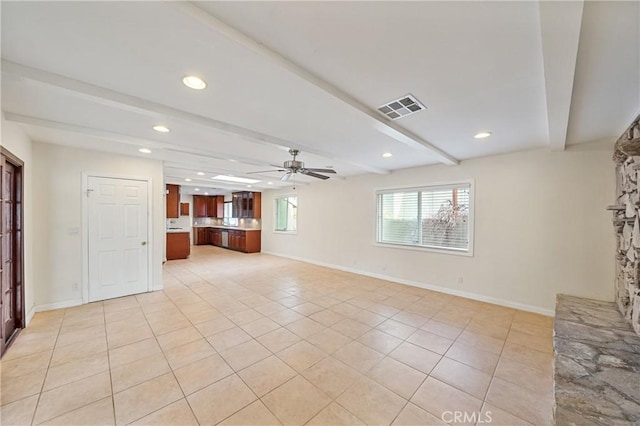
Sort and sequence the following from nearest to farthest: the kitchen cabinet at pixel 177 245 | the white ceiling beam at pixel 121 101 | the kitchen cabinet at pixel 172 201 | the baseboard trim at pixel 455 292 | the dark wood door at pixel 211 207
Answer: the white ceiling beam at pixel 121 101, the baseboard trim at pixel 455 292, the kitchen cabinet at pixel 177 245, the kitchen cabinet at pixel 172 201, the dark wood door at pixel 211 207

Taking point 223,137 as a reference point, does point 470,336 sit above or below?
below

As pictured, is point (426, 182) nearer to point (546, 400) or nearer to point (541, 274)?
point (541, 274)

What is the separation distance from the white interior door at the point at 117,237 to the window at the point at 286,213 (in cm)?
424

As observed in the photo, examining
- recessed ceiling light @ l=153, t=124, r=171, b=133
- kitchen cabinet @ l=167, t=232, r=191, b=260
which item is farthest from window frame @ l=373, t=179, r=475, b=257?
kitchen cabinet @ l=167, t=232, r=191, b=260

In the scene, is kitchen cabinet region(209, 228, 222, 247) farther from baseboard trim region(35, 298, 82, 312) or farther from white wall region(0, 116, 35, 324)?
white wall region(0, 116, 35, 324)

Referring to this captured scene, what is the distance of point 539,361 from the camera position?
2.41 metres

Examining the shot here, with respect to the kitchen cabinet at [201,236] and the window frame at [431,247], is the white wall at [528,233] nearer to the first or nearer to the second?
the window frame at [431,247]

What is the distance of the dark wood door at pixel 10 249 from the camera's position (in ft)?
8.28

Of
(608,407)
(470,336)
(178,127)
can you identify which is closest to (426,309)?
(470,336)

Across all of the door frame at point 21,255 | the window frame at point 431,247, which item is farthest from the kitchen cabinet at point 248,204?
the door frame at point 21,255

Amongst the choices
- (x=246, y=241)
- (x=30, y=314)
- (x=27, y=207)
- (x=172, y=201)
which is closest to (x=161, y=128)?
(x=27, y=207)

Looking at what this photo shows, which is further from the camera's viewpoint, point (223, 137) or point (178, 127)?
point (223, 137)

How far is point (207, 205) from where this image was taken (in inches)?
459

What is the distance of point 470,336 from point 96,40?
4245 millimetres
